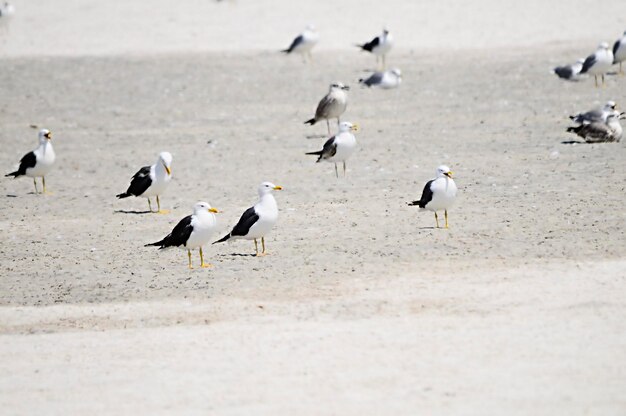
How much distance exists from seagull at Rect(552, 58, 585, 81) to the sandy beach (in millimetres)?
235

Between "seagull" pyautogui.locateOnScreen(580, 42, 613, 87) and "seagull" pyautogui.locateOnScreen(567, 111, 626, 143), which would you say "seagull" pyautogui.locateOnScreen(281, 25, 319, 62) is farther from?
"seagull" pyautogui.locateOnScreen(567, 111, 626, 143)

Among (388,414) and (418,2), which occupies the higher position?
(418,2)

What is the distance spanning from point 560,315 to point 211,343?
2.94 m

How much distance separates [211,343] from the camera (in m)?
8.73

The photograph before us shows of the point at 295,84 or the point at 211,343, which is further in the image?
the point at 295,84

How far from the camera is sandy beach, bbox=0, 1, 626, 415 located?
25.5 ft

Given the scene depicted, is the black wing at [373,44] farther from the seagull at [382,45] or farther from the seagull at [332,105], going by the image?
the seagull at [332,105]

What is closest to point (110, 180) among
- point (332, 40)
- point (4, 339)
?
point (4, 339)

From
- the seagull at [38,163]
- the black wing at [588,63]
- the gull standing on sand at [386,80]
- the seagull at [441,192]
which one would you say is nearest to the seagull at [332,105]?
the gull standing on sand at [386,80]

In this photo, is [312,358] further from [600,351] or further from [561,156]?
[561,156]

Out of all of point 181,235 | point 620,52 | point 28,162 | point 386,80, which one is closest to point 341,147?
point 28,162

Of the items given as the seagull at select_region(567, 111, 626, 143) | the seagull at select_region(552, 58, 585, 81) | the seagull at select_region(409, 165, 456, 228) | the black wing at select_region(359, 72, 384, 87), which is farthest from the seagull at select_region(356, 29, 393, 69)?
the seagull at select_region(409, 165, 456, 228)

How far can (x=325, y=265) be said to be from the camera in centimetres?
1092

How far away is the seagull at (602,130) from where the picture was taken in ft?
54.9
